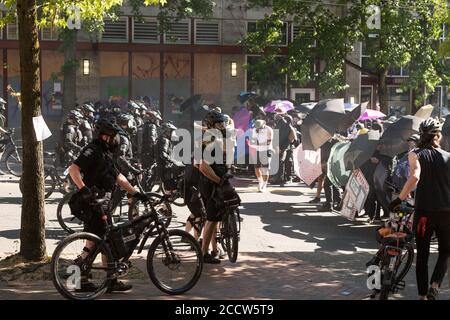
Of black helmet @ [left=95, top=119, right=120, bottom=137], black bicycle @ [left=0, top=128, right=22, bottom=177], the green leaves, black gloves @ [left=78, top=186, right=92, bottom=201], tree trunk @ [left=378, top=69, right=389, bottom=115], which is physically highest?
the green leaves

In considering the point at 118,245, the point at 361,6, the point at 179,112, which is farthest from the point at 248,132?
the point at 118,245

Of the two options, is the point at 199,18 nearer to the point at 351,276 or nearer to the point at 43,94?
the point at 43,94

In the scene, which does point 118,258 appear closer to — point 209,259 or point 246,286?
point 246,286

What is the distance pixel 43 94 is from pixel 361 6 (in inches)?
453

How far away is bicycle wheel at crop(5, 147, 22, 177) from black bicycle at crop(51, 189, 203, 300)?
33.1 feet

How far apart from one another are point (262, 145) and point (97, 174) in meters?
9.98

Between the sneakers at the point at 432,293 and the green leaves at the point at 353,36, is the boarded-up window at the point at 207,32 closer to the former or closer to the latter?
the green leaves at the point at 353,36

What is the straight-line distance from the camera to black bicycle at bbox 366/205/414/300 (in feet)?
24.9

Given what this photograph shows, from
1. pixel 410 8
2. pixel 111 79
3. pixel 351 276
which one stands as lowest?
pixel 351 276

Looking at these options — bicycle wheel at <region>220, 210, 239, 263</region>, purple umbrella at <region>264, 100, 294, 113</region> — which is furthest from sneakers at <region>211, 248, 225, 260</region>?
purple umbrella at <region>264, 100, 294, 113</region>

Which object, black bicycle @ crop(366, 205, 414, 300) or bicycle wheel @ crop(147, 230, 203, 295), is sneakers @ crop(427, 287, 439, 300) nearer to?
black bicycle @ crop(366, 205, 414, 300)
